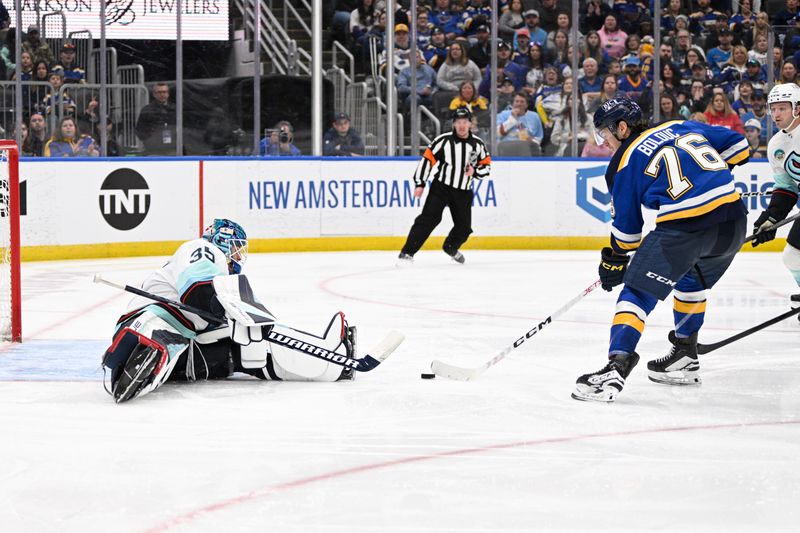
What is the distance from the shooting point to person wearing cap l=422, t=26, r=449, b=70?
35.1ft

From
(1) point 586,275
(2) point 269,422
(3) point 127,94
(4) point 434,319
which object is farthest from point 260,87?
(2) point 269,422

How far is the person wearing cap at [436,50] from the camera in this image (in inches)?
421

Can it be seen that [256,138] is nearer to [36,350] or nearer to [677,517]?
[36,350]

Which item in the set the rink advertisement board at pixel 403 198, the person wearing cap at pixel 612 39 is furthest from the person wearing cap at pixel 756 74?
the person wearing cap at pixel 612 39

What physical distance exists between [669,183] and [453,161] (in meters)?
5.58

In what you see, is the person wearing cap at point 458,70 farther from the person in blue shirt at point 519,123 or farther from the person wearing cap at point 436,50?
the person in blue shirt at point 519,123

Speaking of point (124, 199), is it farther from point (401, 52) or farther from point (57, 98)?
point (401, 52)

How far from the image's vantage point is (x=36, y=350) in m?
4.97

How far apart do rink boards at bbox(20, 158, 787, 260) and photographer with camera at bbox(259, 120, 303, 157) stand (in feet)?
0.65

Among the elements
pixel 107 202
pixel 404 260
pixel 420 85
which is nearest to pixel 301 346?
pixel 404 260

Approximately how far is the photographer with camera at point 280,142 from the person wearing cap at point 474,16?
1887 millimetres

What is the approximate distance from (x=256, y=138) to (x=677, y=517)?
314 inches

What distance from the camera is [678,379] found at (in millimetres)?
4172

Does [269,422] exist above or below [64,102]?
below
